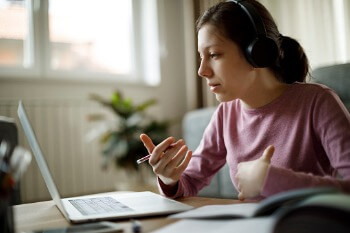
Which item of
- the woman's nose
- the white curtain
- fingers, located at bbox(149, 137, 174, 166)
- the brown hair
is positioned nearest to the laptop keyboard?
fingers, located at bbox(149, 137, 174, 166)

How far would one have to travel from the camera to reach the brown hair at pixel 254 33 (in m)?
1.03

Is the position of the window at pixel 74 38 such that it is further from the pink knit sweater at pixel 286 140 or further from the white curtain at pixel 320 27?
the pink knit sweater at pixel 286 140

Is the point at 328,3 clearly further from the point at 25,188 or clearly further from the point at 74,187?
the point at 25,188

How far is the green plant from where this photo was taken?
2.95 meters

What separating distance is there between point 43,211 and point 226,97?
54 cm

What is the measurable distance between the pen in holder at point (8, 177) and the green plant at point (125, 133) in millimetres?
2400

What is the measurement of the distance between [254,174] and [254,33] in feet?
1.39

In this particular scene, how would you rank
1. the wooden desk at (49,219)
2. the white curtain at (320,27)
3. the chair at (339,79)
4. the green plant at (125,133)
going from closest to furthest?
the wooden desk at (49,219), the chair at (339,79), the white curtain at (320,27), the green plant at (125,133)

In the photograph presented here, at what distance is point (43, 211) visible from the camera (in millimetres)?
847

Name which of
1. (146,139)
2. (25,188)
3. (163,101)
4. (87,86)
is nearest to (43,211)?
(146,139)

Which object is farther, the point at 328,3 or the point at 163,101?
the point at 163,101

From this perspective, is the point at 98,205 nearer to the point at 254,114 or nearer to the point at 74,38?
the point at 254,114

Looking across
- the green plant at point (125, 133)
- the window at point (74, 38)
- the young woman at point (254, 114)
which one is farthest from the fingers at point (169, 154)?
the window at point (74, 38)

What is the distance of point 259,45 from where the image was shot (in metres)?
0.96
